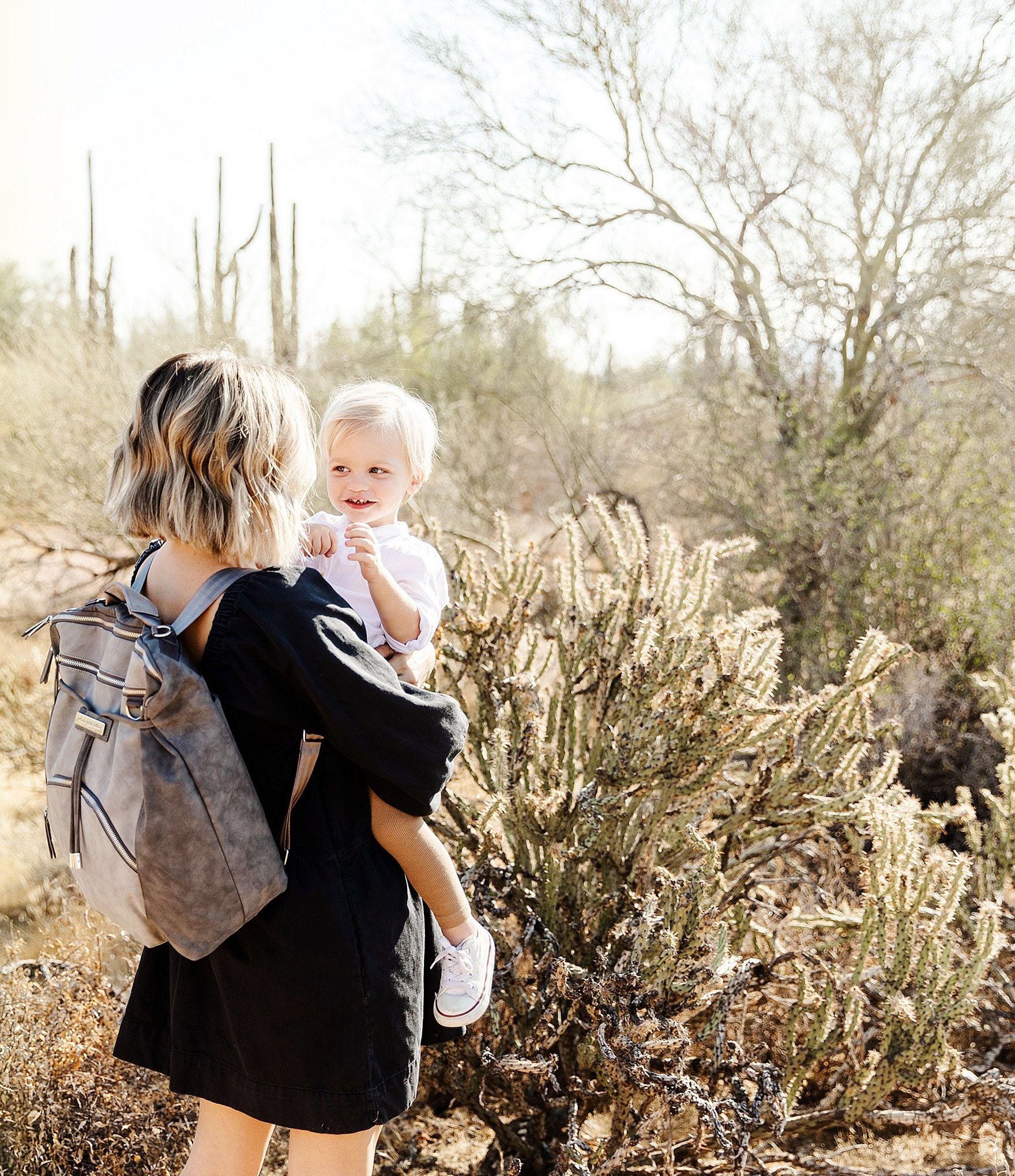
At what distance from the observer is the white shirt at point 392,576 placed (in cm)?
173

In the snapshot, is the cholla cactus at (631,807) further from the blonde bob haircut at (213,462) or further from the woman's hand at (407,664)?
the blonde bob haircut at (213,462)

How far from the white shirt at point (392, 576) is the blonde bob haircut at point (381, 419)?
0.16 meters

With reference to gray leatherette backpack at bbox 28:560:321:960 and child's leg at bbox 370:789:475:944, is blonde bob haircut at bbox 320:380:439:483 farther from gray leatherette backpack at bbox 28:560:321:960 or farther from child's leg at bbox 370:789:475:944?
child's leg at bbox 370:789:475:944

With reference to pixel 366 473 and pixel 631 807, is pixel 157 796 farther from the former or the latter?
pixel 631 807

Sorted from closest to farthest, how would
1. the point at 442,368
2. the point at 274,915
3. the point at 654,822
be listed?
1. the point at 274,915
2. the point at 654,822
3. the point at 442,368

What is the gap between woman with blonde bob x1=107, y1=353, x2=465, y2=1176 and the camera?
139 cm

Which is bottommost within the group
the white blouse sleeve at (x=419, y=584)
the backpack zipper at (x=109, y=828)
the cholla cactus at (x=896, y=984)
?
the cholla cactus at (x=896, y=984)

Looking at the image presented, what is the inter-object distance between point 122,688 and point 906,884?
2219mm

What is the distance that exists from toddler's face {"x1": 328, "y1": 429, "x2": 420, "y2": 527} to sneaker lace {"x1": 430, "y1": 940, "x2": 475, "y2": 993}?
82cm

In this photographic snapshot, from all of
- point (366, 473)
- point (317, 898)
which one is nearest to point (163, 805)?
point (317, 898)

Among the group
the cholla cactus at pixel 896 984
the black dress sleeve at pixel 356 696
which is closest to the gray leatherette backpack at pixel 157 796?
the black dress sleeve at pixel 356 696

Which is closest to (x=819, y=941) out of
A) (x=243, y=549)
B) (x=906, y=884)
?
(x=906, y=884)

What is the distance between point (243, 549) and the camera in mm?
1396

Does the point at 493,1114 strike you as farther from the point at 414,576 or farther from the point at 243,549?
the point at 243,549
